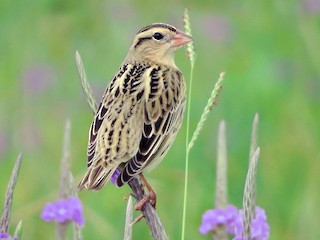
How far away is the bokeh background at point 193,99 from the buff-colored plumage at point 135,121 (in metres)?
1.18

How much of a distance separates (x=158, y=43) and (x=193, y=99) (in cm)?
284

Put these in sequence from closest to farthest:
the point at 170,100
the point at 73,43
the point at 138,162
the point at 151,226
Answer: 1. the point at 151,226
2. the point at 138,162
3. the point at 170,100
4. the point at 73,43

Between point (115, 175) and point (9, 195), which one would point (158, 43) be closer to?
point (115, 175)

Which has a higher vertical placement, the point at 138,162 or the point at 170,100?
the point at 170,100

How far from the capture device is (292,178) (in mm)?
7531

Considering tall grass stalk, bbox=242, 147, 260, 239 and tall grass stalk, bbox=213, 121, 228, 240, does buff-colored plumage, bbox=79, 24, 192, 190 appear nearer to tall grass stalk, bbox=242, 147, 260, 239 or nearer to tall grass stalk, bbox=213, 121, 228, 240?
tall grass stalk, bbox=213, 121, 228, 240

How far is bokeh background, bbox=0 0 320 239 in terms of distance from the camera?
23.8 ft

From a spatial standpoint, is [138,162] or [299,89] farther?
[299,89]

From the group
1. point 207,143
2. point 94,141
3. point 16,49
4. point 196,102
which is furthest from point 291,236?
→ point 16,49

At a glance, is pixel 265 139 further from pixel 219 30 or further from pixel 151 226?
pixel 151 226

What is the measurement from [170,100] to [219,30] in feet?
15.0

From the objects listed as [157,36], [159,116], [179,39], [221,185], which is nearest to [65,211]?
[221,185]

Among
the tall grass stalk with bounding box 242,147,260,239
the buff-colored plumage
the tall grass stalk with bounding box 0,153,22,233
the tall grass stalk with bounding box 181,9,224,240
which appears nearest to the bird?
the buff-colored plumage

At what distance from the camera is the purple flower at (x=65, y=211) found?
3.54 metres
